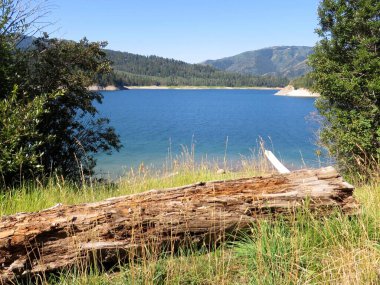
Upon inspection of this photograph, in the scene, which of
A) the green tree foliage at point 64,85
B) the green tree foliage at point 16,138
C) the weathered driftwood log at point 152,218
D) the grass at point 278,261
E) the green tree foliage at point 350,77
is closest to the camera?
the grass at point 278,261

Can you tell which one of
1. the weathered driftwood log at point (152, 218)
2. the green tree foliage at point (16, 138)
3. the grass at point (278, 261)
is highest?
the green tree foliage at point (16, 138)

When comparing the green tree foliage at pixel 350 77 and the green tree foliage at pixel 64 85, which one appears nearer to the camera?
the green tree foliage at pixel 64 85

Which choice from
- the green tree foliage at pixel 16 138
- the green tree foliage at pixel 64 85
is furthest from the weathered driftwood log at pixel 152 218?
the green tree foliage at pixel 64 85

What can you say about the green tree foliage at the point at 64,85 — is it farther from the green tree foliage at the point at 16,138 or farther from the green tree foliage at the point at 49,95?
the green tree foliage at the point at 16,138

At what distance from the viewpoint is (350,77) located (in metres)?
10.4

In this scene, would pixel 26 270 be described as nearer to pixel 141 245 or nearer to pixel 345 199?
pixel 141 245

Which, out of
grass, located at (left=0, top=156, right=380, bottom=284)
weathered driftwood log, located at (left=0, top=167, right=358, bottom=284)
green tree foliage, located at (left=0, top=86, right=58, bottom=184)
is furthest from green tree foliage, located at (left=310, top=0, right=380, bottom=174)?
green tree foliage, located at (left=0, top=86, right=58, bottom=184)

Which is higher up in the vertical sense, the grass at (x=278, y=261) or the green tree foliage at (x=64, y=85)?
the green tree foliage at (x=64, y=85)

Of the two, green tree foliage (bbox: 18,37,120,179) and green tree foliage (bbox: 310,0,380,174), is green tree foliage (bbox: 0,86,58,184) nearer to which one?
green tree foliage (bbox: 18,37,120,179)

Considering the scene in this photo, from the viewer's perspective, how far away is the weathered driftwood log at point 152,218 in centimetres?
309

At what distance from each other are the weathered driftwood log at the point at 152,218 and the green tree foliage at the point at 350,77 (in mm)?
6682

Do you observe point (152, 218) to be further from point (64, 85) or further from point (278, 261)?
point (64, 85)

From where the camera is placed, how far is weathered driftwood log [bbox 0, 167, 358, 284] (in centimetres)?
309

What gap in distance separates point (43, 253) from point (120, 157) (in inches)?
943
